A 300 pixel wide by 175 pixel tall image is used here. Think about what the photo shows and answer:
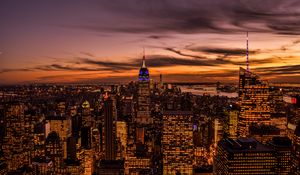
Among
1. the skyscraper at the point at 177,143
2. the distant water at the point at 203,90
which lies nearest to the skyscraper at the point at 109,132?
the skyscraper at the point at 177,143

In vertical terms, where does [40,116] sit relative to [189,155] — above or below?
above

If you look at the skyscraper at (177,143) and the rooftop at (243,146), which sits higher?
the rooftop at (243,146)

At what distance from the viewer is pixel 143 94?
82.6 meters

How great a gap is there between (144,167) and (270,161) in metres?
21.2

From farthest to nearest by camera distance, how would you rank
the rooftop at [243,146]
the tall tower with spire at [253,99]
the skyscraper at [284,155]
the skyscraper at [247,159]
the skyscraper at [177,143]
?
the tall tower with spire at [253,99]
the skyscraper at [177,143]
the skyscraper at [284,155]
the rooftop at [243,146]
the skyscraper at [247,159]

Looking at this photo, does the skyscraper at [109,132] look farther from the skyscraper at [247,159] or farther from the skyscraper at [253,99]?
the skyscraper at [247,159]

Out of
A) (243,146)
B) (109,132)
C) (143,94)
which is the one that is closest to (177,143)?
(109,132)

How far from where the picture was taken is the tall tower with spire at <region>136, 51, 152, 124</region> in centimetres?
7149

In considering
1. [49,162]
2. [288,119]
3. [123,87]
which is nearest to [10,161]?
[49,162]

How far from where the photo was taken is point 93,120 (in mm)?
59844

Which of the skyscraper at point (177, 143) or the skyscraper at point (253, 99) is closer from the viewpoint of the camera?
the skyscraper at point (177, 143)

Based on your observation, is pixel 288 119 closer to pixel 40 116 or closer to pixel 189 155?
pixel 189 155

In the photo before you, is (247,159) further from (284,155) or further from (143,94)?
(143,94)

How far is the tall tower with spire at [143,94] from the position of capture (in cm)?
7149
